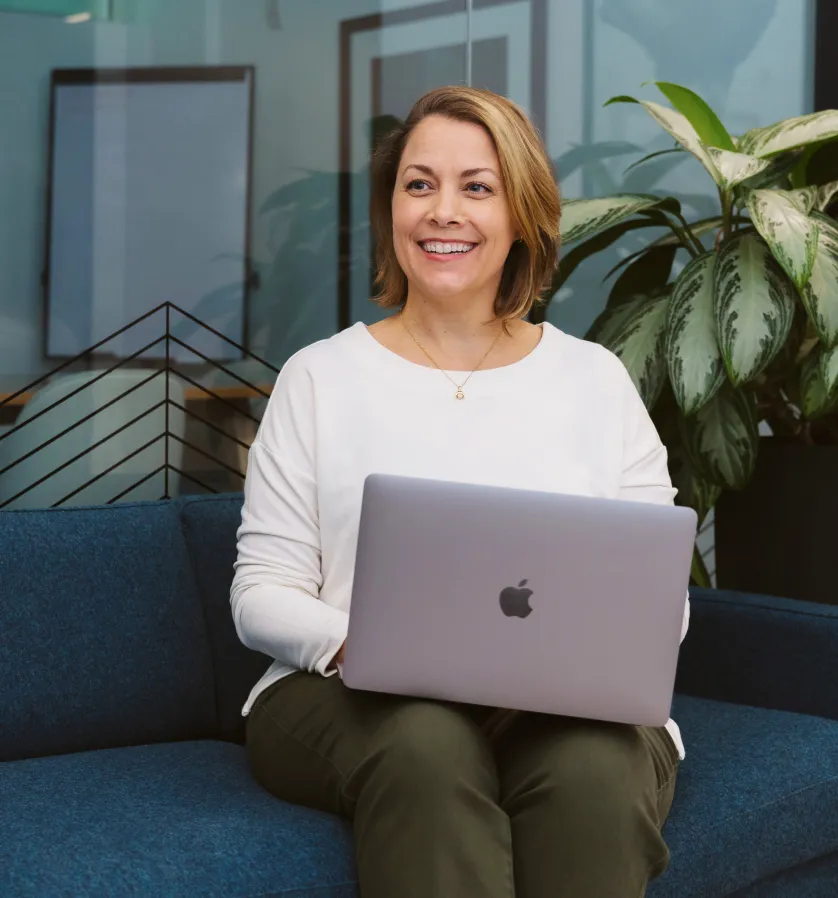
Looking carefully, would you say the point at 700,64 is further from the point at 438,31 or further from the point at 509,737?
the point at 509,737

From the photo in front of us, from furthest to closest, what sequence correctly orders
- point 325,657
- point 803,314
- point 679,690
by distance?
1. point 803,314
2. point 679,690
3. point 325,657

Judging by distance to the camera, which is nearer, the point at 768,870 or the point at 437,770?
the point at 437,770

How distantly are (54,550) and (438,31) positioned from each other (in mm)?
1518

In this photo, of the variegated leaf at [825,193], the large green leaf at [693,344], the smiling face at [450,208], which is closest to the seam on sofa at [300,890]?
the smiling face at [450,208]

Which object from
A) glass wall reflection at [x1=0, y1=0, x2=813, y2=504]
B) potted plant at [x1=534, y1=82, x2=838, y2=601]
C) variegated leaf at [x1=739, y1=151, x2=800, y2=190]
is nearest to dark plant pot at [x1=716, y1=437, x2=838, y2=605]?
potted plant at [x1=534, y1=82, x2=838, y2=601]

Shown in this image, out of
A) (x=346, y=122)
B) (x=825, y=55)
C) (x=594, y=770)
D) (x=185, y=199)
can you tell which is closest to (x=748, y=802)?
(x=594, y=770)

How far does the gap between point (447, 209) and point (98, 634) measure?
775 millimetres

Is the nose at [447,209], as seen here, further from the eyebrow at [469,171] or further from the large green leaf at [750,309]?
the large green leaf at [750,309]

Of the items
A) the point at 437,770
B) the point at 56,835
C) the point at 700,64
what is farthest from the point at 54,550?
the point at 700,64

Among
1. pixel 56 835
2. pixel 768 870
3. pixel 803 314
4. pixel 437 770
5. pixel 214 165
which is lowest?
pixel 768 870

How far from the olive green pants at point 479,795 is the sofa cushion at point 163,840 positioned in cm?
6

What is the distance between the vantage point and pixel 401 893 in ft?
A: 3.89

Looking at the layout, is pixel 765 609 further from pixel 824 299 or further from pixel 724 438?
pixel 824 299

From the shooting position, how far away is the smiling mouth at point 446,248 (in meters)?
1.70
